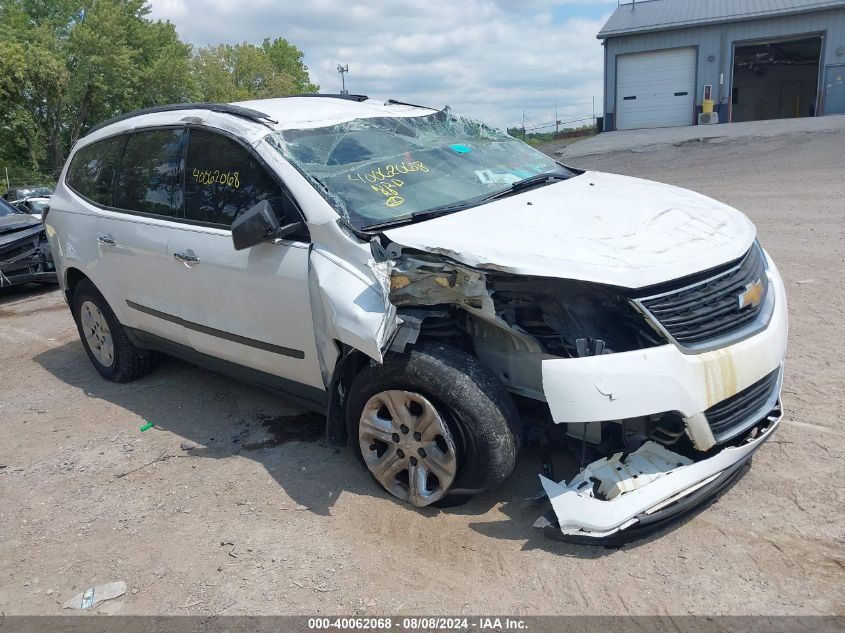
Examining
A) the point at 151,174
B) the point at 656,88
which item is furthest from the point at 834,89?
the point at 151,174

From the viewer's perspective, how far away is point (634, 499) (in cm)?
281

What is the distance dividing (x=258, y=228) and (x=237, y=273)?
491 mm

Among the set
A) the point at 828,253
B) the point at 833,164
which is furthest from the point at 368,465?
the point at 833,164

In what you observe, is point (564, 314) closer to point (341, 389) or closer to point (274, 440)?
point (341, 389)

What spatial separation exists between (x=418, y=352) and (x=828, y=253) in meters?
5.59

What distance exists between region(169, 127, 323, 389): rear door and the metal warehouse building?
78.5 ft

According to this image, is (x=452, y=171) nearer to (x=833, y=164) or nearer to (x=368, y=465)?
(x=368, y=465)

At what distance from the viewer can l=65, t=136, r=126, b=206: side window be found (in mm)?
5062

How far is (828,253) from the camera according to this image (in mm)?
6977

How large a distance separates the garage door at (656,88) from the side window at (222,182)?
79.6 feet

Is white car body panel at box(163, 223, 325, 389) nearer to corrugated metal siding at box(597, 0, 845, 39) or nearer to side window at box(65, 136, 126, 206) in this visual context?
side window at box(65, 136, 126, 206)

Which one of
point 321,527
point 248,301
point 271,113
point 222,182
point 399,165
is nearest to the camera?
point 321,527

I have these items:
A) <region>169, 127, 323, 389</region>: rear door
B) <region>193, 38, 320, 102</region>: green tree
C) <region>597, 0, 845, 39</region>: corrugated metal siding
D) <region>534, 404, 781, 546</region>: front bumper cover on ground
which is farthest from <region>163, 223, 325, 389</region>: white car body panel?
<region>193, 38, 320, 102</region>: green tree

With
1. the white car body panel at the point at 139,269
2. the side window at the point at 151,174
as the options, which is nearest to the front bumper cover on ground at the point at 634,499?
the white car body panel at the point at 139,269
